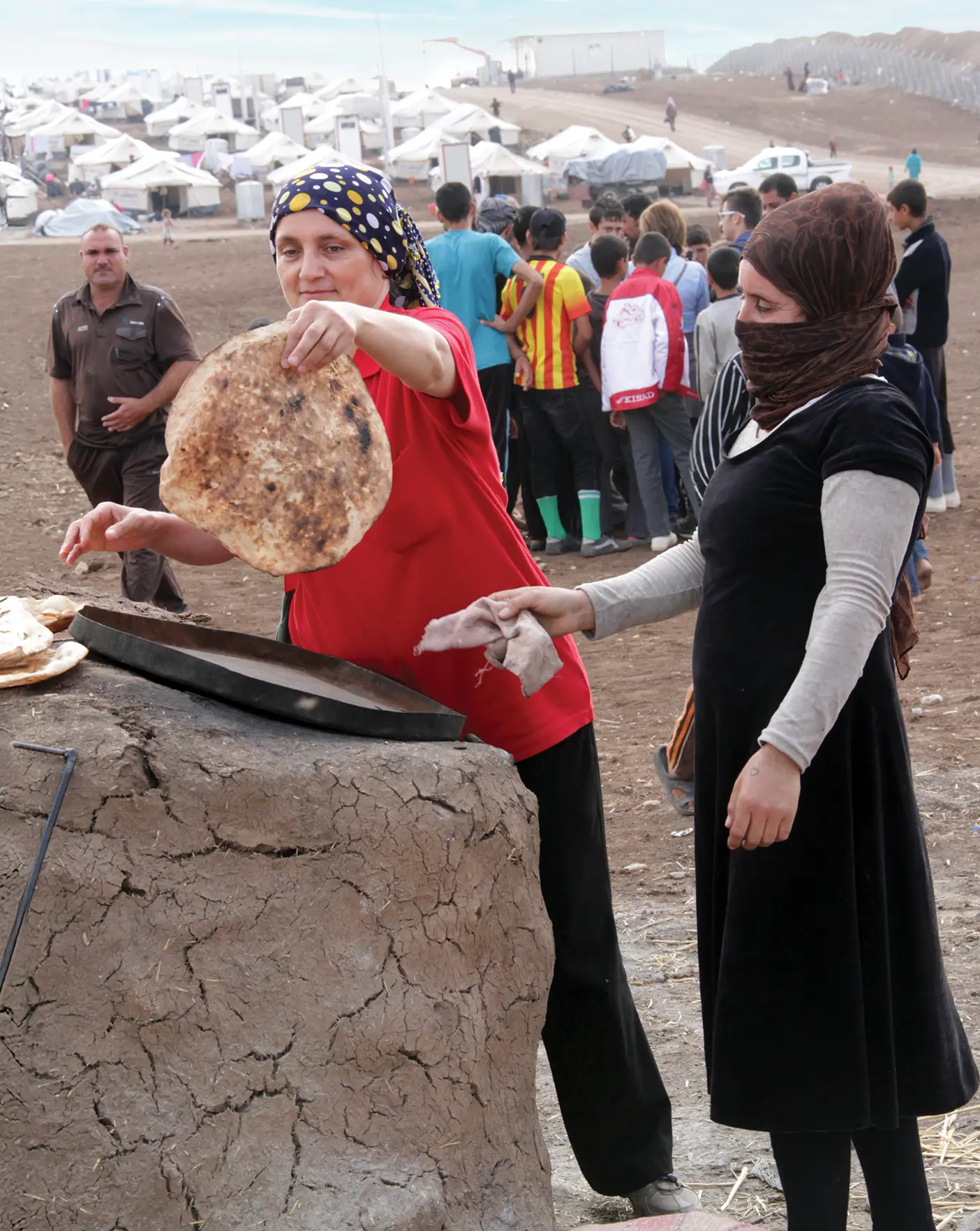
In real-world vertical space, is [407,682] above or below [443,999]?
above

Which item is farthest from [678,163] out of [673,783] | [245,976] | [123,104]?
[123,104]

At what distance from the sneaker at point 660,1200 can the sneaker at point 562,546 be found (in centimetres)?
630

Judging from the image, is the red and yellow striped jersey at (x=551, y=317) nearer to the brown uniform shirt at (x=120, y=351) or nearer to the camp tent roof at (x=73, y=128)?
the brown uniform shirt at (x=120, y=351)

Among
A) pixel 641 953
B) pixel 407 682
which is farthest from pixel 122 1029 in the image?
pixel 641 953

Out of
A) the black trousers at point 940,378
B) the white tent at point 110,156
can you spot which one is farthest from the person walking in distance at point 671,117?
the black trousers at point 940,378

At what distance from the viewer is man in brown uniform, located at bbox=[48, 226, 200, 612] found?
255 inches

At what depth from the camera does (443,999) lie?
7.08 feet

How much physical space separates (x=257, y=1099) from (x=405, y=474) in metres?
1.03

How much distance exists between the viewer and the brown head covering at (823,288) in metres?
2.07

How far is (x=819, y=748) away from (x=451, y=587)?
69 centimetres

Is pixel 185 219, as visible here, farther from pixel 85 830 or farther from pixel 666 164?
pixel 85 830

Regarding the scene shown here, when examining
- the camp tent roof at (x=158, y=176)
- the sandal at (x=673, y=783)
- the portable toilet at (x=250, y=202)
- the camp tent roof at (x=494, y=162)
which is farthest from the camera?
→ the camp tent roof at (x=158, y=176)

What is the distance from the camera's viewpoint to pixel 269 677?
2.30 metres

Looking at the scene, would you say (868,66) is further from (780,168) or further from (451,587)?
(451,587)
